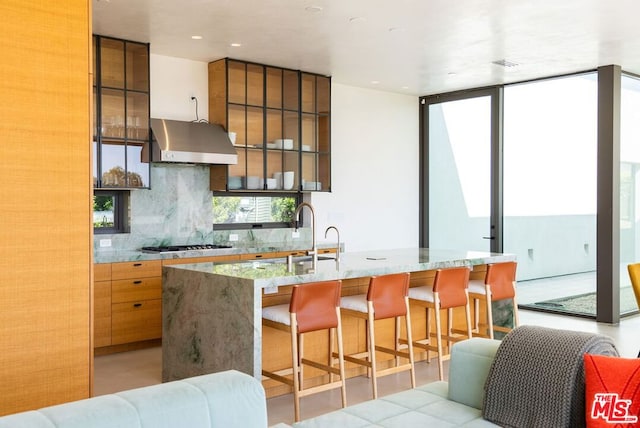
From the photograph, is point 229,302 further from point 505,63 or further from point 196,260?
point 505,63

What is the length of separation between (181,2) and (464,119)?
4975 mm

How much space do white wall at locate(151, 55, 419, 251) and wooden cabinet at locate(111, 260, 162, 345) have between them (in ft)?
8.07

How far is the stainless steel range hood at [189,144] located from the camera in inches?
248

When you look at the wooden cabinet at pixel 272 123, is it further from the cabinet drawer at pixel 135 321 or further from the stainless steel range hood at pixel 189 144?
the cabinet drawer at pixel 135 321

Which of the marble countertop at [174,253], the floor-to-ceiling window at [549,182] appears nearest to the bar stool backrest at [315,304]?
the marble countertop at [174,253]

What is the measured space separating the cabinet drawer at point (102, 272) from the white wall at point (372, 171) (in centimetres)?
288

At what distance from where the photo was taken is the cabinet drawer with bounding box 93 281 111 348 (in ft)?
18.8

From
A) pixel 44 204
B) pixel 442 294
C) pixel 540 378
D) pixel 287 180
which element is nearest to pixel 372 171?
pixel 287 180

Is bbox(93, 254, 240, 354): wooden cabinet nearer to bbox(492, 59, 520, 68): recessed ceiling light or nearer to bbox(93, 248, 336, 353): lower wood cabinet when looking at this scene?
bbox(93, 248, 336, 353): lower wood cabinet

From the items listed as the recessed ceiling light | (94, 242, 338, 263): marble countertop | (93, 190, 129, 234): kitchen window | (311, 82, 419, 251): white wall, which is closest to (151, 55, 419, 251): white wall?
(311, 82, 419, 251): white wall

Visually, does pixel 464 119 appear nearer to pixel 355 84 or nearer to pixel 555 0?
pixel 355 84

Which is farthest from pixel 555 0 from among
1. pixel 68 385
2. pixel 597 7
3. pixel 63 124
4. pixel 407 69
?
pixel 68 385

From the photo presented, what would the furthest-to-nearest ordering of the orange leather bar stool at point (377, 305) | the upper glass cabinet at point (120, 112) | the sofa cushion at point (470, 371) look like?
the upper glass cabinet at point (120, 112), the orange leather bar stool at point (377, 305), the sofa cushion at point (470, 371)

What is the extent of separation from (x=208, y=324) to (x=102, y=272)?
1.94 meters
